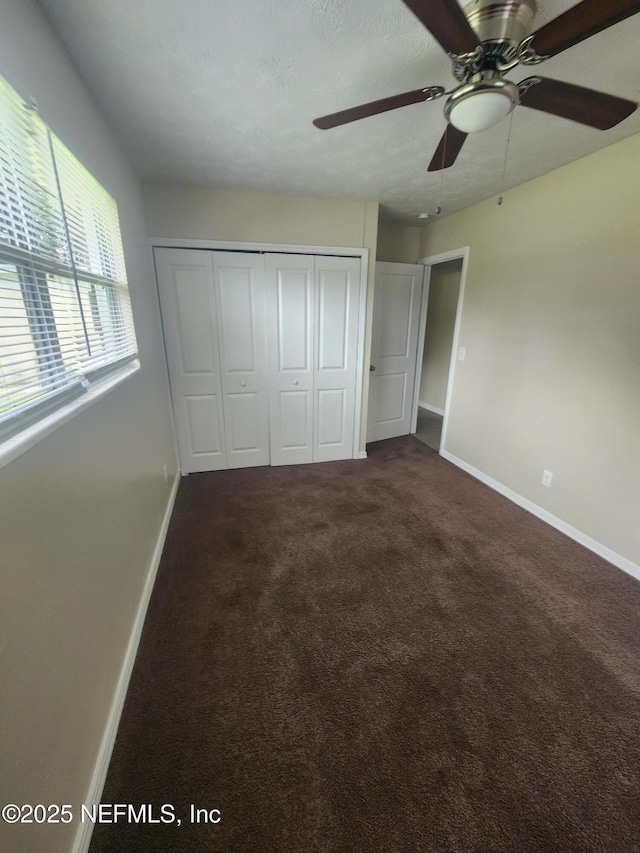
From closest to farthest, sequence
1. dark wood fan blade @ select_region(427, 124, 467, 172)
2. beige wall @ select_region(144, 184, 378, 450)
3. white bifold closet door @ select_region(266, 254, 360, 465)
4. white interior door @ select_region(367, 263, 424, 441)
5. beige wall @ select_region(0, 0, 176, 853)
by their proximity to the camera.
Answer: beige wall @ select_region(0, 0, 176, 853) < dark wood fan blade @ select_region(427, 124, 467, 172) < beige wall @ select_region(144, 184, 378, 450) < white bifold closet door @ select_region(266, 254, 360, 465) < white interior door @ select_region(367, 263, 424, 441)

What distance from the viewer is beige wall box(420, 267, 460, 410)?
193 inches

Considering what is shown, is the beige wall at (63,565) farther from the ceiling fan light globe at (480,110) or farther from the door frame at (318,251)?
the ceiling fan light globe at (480,110)

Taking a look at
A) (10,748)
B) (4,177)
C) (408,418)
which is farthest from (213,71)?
(408,418)

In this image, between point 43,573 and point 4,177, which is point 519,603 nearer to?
point 43,573

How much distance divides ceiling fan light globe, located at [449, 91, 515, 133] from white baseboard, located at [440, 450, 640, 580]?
97.9 inches

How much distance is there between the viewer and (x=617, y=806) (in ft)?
3.46

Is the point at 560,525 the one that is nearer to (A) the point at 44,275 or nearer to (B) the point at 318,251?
(B) the point at 318,251

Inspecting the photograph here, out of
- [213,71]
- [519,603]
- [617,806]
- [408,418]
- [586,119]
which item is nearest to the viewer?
[617,806]

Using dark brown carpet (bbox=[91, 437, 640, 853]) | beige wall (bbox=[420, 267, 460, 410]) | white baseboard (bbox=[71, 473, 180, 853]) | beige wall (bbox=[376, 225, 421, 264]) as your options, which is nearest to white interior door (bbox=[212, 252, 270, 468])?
dark brown carpet (bbox=[91, 437, 640, 853])

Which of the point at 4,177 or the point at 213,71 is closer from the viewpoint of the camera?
the point at 4,177

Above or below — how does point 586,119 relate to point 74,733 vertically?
above

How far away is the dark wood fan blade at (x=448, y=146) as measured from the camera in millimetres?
1375

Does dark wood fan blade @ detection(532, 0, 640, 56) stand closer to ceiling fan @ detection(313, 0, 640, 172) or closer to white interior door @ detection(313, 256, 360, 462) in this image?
ceiling fan @ detection(313, 0, 640, 172)

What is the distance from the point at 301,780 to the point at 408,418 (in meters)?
3.64
